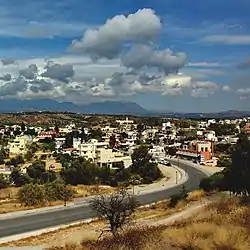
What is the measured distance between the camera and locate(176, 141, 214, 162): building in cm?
7294

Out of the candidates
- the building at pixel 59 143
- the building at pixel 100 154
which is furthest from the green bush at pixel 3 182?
the building at pixel 59 143

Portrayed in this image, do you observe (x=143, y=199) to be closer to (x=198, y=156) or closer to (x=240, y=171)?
(x=240, y=171)

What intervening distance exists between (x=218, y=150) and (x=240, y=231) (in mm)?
71781

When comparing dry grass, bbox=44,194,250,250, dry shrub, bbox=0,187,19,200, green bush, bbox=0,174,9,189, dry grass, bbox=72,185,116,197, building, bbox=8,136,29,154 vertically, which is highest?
dry grass, bbox=44,194,250,250

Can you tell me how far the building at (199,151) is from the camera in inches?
2872

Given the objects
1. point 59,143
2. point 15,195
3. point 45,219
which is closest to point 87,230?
point 45,219

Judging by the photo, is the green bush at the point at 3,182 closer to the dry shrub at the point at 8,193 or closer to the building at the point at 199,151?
the dry shrub at the point at 8,193

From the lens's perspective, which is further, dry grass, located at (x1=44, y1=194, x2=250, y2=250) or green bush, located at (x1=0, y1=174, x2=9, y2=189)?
green bush, located at (x1=0, y1=174, x2=9, y2=189)

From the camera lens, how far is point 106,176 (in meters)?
51.8

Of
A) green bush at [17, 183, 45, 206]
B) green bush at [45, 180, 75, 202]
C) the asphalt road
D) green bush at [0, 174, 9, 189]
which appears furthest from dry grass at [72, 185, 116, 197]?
green bush at [0, 174, 9, 189]

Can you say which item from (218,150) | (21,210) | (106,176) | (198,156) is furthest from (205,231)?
(218,150)

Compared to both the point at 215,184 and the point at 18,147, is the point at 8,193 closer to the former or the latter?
the point at 215,184

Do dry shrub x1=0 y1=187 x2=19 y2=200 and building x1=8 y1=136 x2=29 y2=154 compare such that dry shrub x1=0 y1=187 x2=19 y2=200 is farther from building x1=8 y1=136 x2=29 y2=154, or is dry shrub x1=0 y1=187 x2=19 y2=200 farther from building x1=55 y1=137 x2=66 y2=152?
building x1=55 y1=137 x2=66 y2=152

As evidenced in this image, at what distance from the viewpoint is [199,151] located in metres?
75.5
